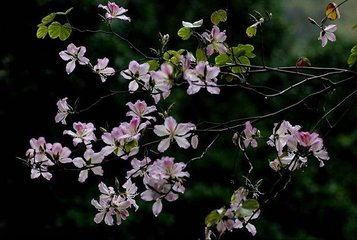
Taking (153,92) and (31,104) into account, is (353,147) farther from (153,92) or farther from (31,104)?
(153,92)

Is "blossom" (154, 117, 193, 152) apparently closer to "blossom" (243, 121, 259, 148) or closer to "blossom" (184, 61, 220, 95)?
"blossom" (184, 61, 220, 95)

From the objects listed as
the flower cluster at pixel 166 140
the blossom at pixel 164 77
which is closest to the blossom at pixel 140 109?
the flower cluster at pixel 166 140

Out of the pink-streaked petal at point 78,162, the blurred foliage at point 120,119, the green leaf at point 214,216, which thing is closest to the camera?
the green leaf at point 214,216

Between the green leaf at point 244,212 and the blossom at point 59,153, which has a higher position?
the green leaf at point 244,212

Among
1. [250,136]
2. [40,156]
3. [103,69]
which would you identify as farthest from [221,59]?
[40,156]

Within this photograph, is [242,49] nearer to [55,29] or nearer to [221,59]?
[221,59]

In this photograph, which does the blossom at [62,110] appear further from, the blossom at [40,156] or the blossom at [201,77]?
the blossom at [201,77]
